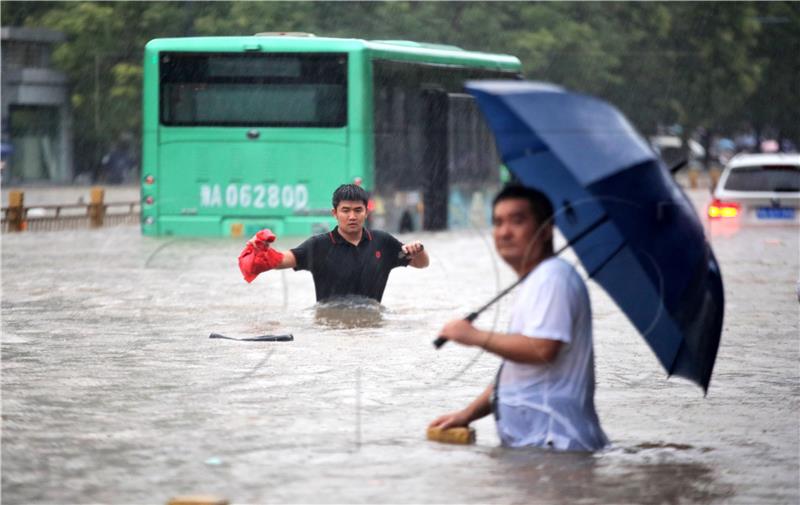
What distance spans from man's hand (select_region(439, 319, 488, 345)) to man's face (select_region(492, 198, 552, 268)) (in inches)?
14.3

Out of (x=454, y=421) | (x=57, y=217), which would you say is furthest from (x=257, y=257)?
(x=57, y=217)

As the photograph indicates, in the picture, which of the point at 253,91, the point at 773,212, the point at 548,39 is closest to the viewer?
the point at 253,91

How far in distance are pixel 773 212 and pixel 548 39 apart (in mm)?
29344

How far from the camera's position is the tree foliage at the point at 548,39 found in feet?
171

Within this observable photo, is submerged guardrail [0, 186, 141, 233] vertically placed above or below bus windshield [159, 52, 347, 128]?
below

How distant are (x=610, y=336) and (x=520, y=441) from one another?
662 cm

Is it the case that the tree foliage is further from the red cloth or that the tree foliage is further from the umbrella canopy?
the umbrella canopy

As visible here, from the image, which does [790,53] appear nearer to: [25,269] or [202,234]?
[202,234]

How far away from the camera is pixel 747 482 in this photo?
7617 mm

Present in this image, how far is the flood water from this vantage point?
24.2ft

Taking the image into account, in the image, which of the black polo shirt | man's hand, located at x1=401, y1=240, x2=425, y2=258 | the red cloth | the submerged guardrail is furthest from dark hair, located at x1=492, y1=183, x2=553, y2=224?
the submerged guardrail

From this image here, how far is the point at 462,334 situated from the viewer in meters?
7.06

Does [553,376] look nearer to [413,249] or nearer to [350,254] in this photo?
[413,249]

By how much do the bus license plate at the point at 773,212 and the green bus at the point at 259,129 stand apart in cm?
589
